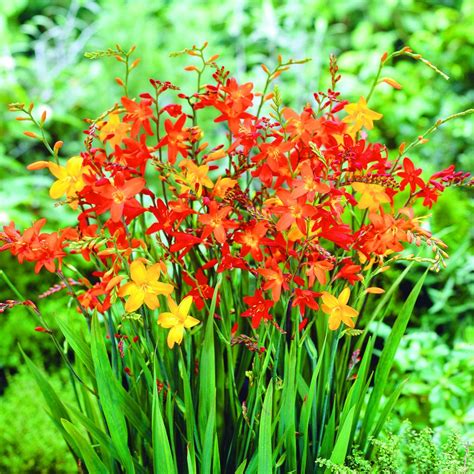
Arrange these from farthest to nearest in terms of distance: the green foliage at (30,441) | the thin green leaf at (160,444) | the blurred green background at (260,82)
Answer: the blurred green background at (260,82) → the green foliage at (30,441) → the thin green leaf at (160,444)

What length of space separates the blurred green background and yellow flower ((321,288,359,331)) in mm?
1223

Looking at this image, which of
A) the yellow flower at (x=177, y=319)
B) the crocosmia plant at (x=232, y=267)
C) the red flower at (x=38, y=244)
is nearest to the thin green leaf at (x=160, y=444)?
the crocosmia plant at (x=232, y=267)

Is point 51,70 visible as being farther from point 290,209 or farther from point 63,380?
point 290,209

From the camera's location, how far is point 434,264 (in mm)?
1189

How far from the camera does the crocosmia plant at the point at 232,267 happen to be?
3.98ft

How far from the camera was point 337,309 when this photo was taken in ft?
4.12

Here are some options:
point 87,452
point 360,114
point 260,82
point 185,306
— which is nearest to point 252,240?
point 185,306

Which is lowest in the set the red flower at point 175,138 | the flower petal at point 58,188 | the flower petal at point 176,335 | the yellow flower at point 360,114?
the flower petal at point 176,335

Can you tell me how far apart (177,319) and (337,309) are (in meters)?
0.29

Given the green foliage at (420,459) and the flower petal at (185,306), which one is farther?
the green foliage at (420,459)

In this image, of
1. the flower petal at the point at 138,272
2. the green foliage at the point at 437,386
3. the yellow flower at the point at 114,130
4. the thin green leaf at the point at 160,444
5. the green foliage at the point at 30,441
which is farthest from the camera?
the green foliage at the point at 30,441

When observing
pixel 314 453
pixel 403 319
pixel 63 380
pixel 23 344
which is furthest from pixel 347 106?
pixel 23 344

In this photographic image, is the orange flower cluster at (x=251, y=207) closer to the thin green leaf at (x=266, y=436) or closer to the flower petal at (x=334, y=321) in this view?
the flower petal at (x=334, y=321)

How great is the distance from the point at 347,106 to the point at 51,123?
367 cm
